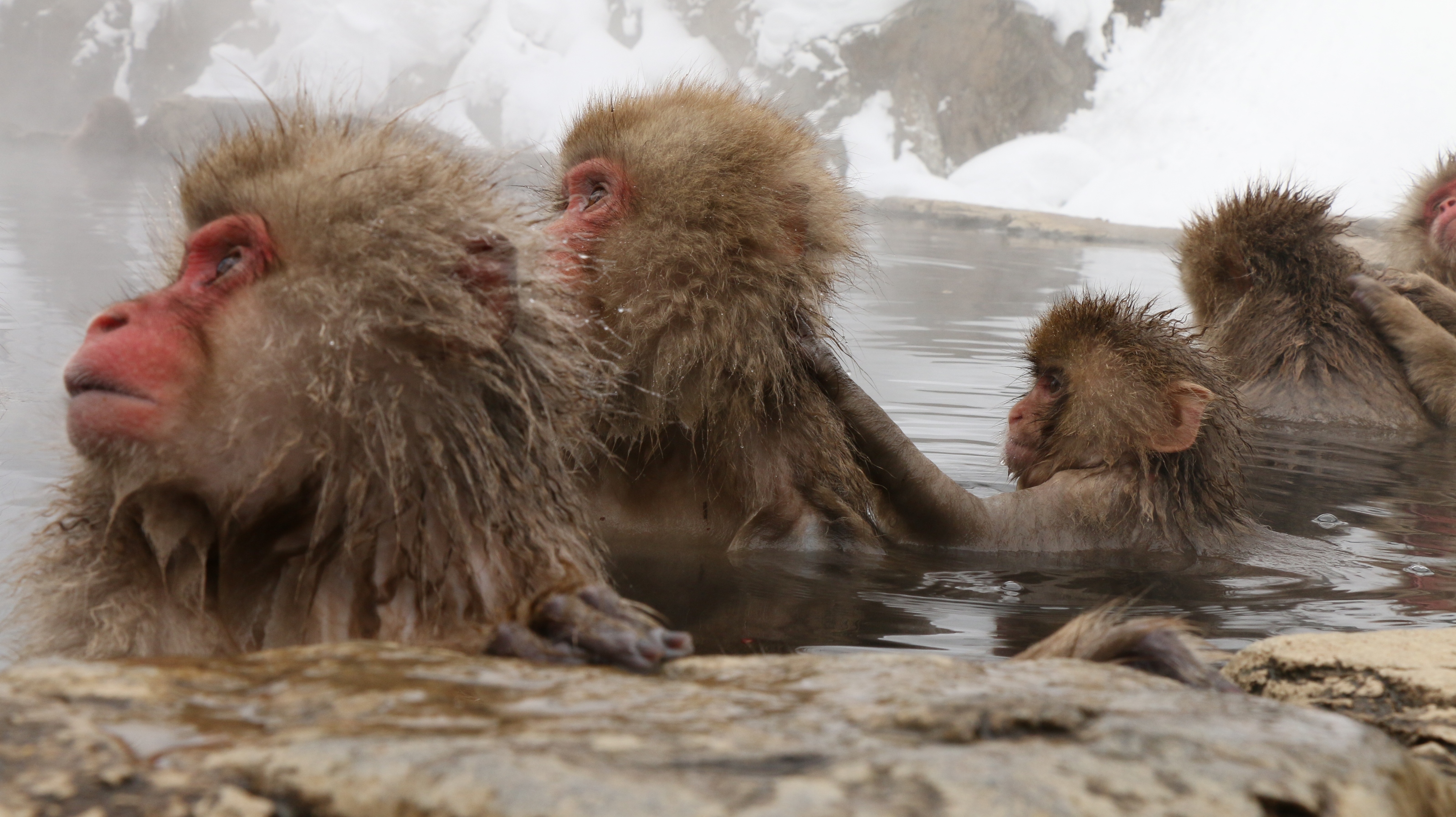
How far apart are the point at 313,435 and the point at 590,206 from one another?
144cm

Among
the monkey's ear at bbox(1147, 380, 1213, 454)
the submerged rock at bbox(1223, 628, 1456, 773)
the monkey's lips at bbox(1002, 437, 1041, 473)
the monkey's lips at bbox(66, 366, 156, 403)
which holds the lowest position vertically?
the submerged rock at bbox(1223, 628, 1456, 773)

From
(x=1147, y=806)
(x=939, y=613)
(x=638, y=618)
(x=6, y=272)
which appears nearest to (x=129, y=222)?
(x=6, y=272)

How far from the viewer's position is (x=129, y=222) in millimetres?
9922

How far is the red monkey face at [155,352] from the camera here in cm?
166

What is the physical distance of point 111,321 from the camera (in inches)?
67.1

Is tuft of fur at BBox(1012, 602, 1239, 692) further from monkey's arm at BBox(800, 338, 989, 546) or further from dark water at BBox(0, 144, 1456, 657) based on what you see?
monkey's arm at BBox(800, 338, 989, 546)

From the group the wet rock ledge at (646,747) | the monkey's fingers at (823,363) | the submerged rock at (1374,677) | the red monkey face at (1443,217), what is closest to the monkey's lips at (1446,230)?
the red monkey face at (1443,217)

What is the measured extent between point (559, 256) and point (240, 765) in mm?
1796

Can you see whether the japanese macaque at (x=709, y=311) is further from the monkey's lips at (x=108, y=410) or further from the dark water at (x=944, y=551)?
the monkey's lips at (x=108, y=410)

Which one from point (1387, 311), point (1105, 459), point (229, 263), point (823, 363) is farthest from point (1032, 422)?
point (1387, 311)

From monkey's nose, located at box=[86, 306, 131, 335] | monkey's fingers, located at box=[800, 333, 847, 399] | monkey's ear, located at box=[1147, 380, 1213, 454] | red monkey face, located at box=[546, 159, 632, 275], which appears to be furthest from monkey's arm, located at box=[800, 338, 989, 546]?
monkey's nose, located at box=[86, 306, 131, 335]

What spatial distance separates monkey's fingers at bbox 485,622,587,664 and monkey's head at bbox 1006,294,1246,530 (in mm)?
2269

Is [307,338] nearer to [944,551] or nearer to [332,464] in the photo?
[332,464]

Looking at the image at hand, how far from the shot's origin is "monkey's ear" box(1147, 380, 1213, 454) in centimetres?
341
